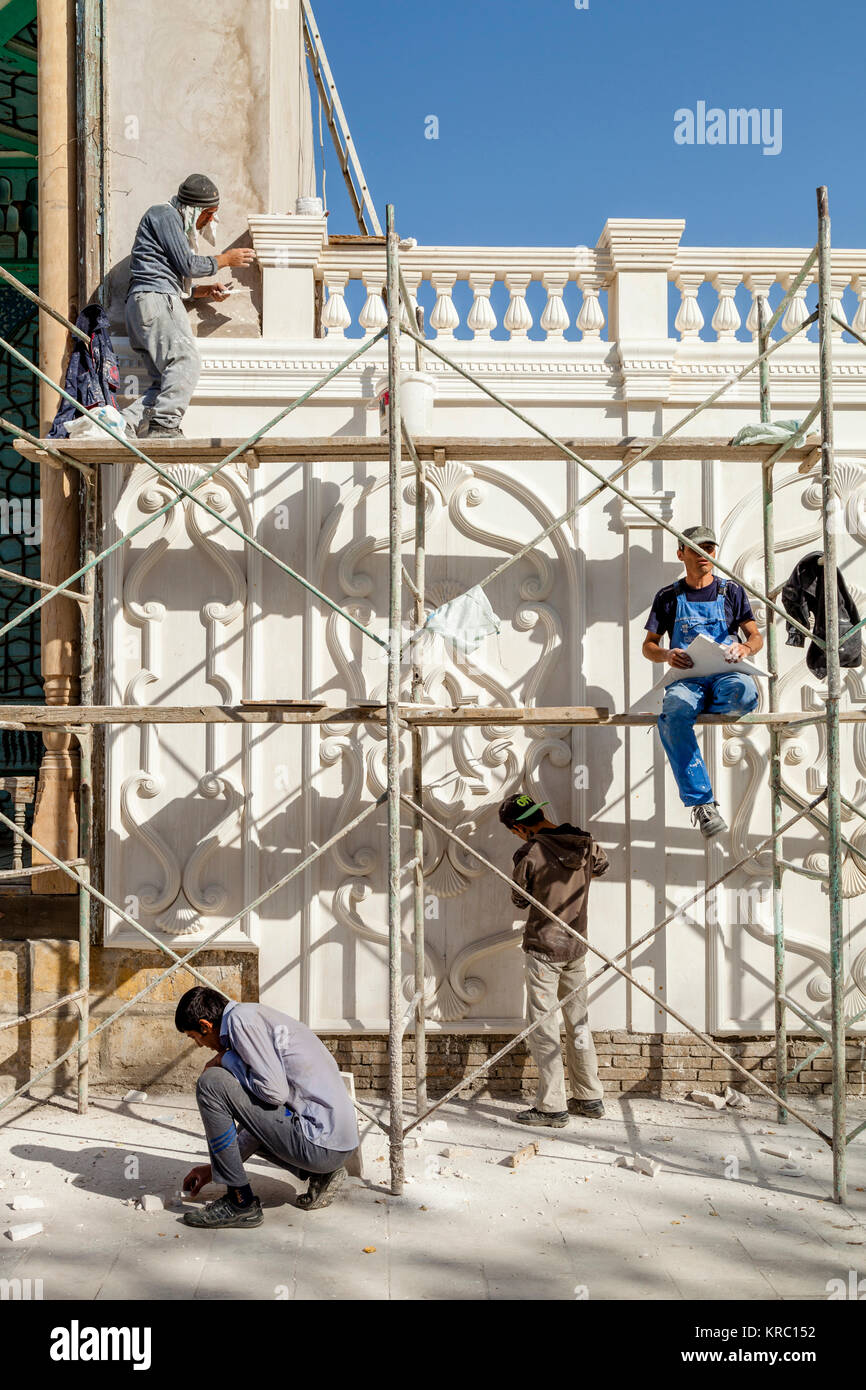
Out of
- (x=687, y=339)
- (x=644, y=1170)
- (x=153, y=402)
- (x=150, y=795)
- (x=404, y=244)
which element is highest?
(x=404, y=244)

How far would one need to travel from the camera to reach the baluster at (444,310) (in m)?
6.71

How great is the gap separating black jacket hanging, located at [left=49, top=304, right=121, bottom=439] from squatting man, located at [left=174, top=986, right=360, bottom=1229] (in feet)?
11.0

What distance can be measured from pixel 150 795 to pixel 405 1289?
315 centimetres

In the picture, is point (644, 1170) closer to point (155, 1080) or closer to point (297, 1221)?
point (297, 1221)

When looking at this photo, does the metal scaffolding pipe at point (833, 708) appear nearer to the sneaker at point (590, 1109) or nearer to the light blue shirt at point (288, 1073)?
the sneaker at point (590, 1109)

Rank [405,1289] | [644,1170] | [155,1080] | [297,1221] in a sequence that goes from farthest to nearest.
Answer: 1. [155,1080]
2. [644,1170]
3. [297,1221]
4. [405,1289]

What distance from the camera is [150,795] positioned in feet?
21.0

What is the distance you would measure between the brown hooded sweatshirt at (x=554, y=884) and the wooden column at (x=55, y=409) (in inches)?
101

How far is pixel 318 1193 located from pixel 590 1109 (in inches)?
68.5

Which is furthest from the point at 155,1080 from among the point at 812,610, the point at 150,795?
the point at 812,610

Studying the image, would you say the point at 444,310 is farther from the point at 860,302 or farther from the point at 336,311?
the point at 860,302

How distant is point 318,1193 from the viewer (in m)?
4.77

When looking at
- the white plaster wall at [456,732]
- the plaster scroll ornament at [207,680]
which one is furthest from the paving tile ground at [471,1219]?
the plaster scroll ornament at [207,680]

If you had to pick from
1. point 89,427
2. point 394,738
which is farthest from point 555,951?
point 89,427
